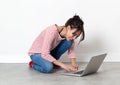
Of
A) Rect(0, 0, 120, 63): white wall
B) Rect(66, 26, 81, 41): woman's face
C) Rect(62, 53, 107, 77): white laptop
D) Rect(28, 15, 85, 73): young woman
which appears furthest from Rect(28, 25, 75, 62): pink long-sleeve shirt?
Rect(0, 0, 120, 63): white wall

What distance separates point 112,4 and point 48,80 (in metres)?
1.34

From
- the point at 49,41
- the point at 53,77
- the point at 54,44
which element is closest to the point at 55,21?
the point at 54,44

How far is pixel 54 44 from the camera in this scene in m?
2.89

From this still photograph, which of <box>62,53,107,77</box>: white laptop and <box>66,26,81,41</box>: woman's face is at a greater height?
<box>66,26,81,41</box>: woman's face

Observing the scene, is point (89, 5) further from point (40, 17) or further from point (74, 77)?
point (74, 77)

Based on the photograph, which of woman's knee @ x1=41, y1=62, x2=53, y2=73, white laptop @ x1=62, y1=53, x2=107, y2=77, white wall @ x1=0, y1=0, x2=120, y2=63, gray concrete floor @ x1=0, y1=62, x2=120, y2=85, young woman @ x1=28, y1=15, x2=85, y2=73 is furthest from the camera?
white wall @ x1=0, y1=0, x2=120, y2=63

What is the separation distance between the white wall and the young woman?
0.48 m

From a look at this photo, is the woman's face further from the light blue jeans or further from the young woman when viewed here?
the light blue jeans

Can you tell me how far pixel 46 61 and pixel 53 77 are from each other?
25 centimetres

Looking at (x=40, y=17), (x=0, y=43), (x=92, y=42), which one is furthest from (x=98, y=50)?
(x=0, y=43)

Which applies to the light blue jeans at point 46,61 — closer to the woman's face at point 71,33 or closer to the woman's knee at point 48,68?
the woman's knee at point 48,68

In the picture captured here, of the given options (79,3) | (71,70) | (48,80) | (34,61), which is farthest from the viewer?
(79,3)

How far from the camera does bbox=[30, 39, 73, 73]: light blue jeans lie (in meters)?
2.81

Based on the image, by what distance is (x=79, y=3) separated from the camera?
133 inches
